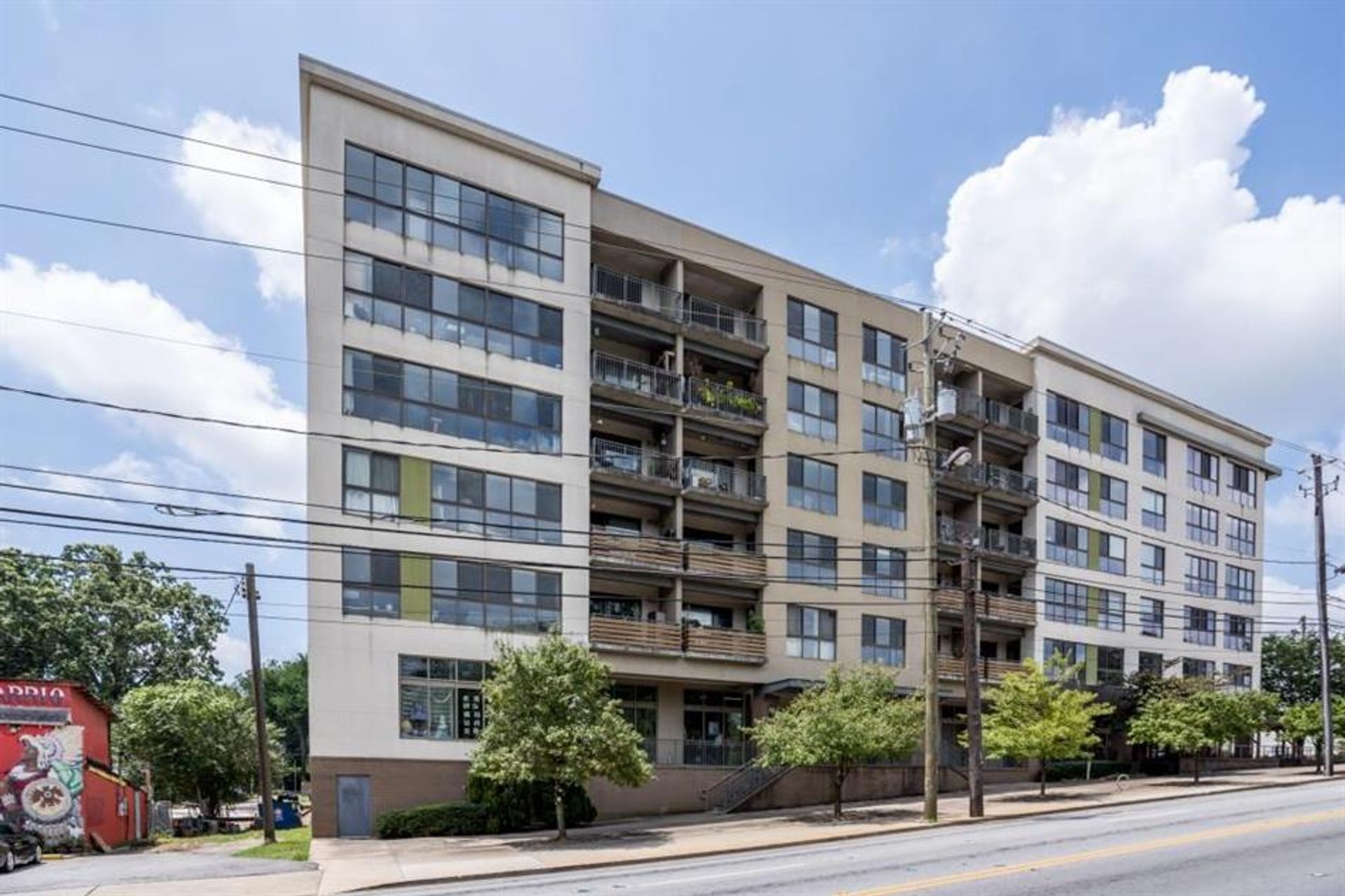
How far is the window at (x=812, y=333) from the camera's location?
35188 millimetres

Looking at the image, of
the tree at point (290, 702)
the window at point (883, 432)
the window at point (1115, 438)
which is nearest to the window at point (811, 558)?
the window at point (883, 432)

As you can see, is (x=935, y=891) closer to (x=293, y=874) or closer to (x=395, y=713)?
(x=293, y=874)

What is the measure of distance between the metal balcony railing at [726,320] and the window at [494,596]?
10.8 m

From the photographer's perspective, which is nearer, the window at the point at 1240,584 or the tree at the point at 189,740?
the tree at the point at 189,740

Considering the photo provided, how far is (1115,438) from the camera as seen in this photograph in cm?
4584

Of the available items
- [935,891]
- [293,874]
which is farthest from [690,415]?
[935,891]

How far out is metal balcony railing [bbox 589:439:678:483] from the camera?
2981cm

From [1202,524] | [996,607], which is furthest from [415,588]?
[1202,524]

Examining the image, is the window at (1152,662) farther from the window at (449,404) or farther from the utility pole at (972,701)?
the window at (449,404)

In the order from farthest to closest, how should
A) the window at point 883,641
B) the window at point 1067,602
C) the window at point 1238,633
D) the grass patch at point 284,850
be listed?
the window at point 1238,633, the window at point 1067,602, the window at point 883,641, the grass patch at point 284,850

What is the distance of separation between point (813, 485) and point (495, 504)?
12.8 m

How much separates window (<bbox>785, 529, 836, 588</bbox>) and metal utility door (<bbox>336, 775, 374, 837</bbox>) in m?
15.8

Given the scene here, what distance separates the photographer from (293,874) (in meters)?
18.6

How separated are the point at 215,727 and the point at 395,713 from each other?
1679cm
